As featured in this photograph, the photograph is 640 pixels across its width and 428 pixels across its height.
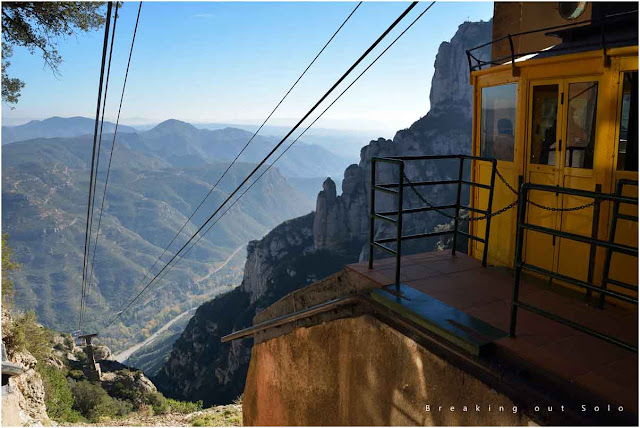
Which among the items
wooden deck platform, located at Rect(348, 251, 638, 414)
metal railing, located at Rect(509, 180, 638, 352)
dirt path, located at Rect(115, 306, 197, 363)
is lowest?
dirt path, located at Rect(115, 306, 197, 363)

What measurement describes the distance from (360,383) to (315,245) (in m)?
71.4

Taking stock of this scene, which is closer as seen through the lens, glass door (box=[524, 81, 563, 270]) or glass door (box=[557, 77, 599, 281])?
glass door (box=[557, 77, 599, 281])

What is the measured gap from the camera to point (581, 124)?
5.03 metres

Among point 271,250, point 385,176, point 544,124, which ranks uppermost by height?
point 544,124

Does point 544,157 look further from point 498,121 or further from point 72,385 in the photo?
point 72,385

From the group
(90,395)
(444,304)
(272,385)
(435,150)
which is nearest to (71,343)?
(90,395)

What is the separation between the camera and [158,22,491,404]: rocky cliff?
213 feet

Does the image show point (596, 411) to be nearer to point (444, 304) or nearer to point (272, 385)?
point (444, 304)

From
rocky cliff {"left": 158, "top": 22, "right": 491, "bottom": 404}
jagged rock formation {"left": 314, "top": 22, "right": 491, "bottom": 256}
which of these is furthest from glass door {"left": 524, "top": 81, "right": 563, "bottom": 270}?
jagged rock formation {"left": 314, "top": 22, "right": 491, "bottom": 256}

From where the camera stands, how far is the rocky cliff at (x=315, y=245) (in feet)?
213

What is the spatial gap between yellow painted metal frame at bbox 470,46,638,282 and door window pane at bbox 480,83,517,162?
0.31ft

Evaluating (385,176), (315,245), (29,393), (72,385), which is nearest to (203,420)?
(29,393)

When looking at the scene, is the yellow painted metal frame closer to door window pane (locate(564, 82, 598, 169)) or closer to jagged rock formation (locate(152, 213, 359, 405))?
door window pane (locate(564, 82, 598, 169))

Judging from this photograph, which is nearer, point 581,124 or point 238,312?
point 581,124
